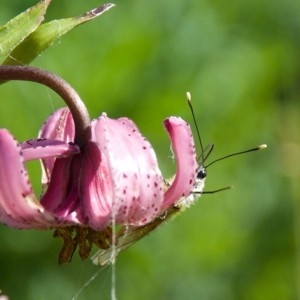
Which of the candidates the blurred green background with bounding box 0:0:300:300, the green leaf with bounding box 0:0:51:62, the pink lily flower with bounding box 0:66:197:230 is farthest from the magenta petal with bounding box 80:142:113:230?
the blurred green background with bounding box 0:0:300:300

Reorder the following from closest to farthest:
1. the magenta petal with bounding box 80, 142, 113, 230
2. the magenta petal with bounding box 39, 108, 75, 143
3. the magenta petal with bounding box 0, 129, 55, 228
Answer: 1. the magenta petal with bounding box 0, 129, 55, 228
2. the magenta petal with bounding box 80, 142, 113, 230
3. the magenta petal with bounding box 39, 108, 75, 143

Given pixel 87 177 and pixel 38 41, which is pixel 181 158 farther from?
pixel 38 41

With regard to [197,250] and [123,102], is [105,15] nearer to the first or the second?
[123,102]

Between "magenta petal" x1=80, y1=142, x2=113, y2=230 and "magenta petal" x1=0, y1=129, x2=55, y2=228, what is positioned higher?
"magenta petal" x1=0, y1=129, x2=55, y2=228

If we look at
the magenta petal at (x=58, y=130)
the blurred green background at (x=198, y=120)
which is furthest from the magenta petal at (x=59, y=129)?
the blurred green background at (x=198, y=120)

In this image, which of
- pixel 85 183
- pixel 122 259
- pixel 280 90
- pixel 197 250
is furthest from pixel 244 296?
pixel 85 183

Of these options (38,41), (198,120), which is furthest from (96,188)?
(198,120)

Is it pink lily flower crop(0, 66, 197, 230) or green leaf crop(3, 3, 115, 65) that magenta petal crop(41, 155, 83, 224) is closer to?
pink lily flower crop(0, 66, 197, 230)
